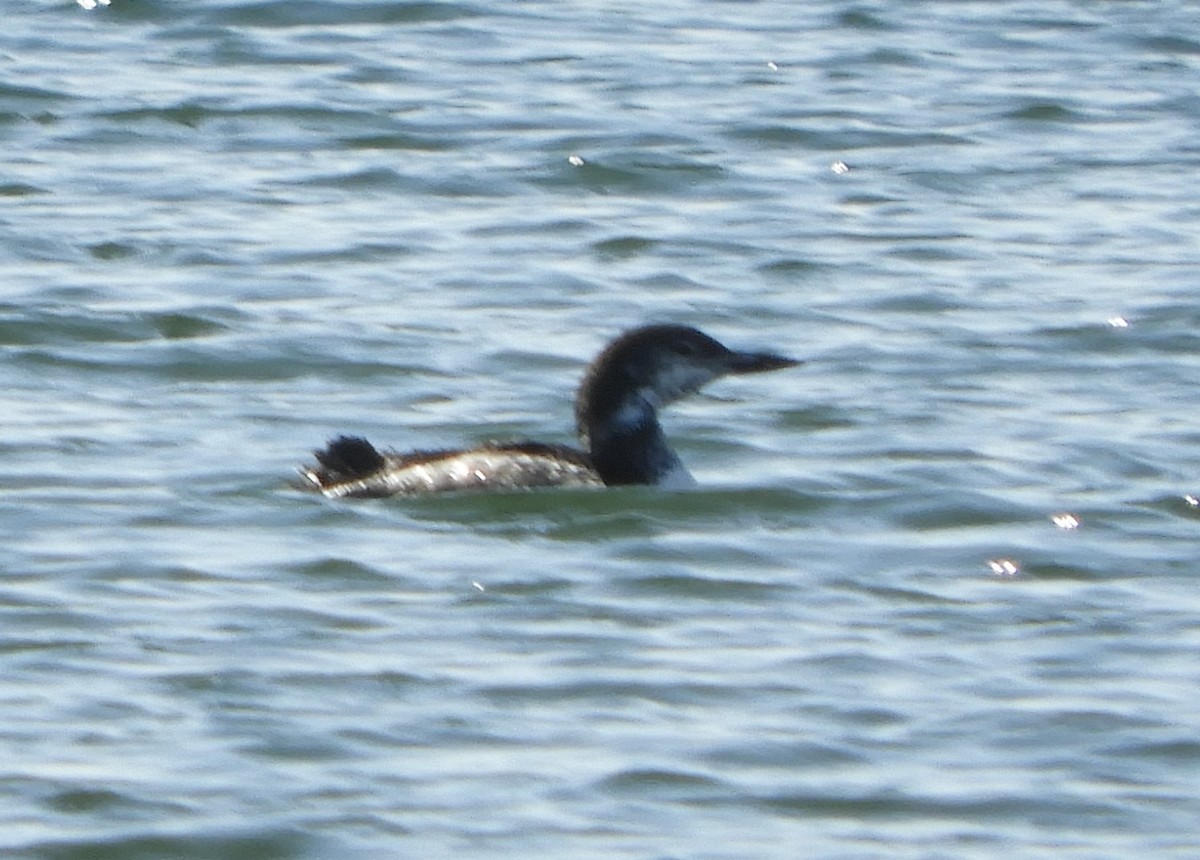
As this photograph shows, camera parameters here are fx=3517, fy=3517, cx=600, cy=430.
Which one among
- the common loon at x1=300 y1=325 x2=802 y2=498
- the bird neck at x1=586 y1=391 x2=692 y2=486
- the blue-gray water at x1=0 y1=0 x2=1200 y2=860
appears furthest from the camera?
the bird neck at x1=586 y1=391 x2=692 y2=486

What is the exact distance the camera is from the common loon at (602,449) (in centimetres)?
1009

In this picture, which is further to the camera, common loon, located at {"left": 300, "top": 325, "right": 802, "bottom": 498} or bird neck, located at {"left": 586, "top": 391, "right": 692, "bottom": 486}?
bird neck, located at {"left": 586, "top": 391, "right": 692, "bottom": 486}

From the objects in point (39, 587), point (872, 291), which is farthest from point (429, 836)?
point (872, 291)

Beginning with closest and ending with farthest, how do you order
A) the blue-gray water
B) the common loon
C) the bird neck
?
the blue-gray water < the common loon < the bird neck

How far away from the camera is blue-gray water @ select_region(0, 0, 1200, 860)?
7559 mm

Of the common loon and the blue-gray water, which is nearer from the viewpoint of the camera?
the blue-gray water

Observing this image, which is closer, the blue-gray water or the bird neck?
the blue-gray water

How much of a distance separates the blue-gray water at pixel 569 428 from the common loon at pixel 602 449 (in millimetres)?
84

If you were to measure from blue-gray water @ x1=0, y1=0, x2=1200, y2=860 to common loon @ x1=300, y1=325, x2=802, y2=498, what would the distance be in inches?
3.3

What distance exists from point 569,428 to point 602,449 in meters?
1.20

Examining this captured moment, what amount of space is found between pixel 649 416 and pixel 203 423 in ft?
5.29

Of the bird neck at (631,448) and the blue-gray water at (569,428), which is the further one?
the bird neck at (631,448)

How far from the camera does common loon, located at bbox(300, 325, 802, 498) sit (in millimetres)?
10094

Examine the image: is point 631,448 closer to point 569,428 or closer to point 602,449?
point 602,449
